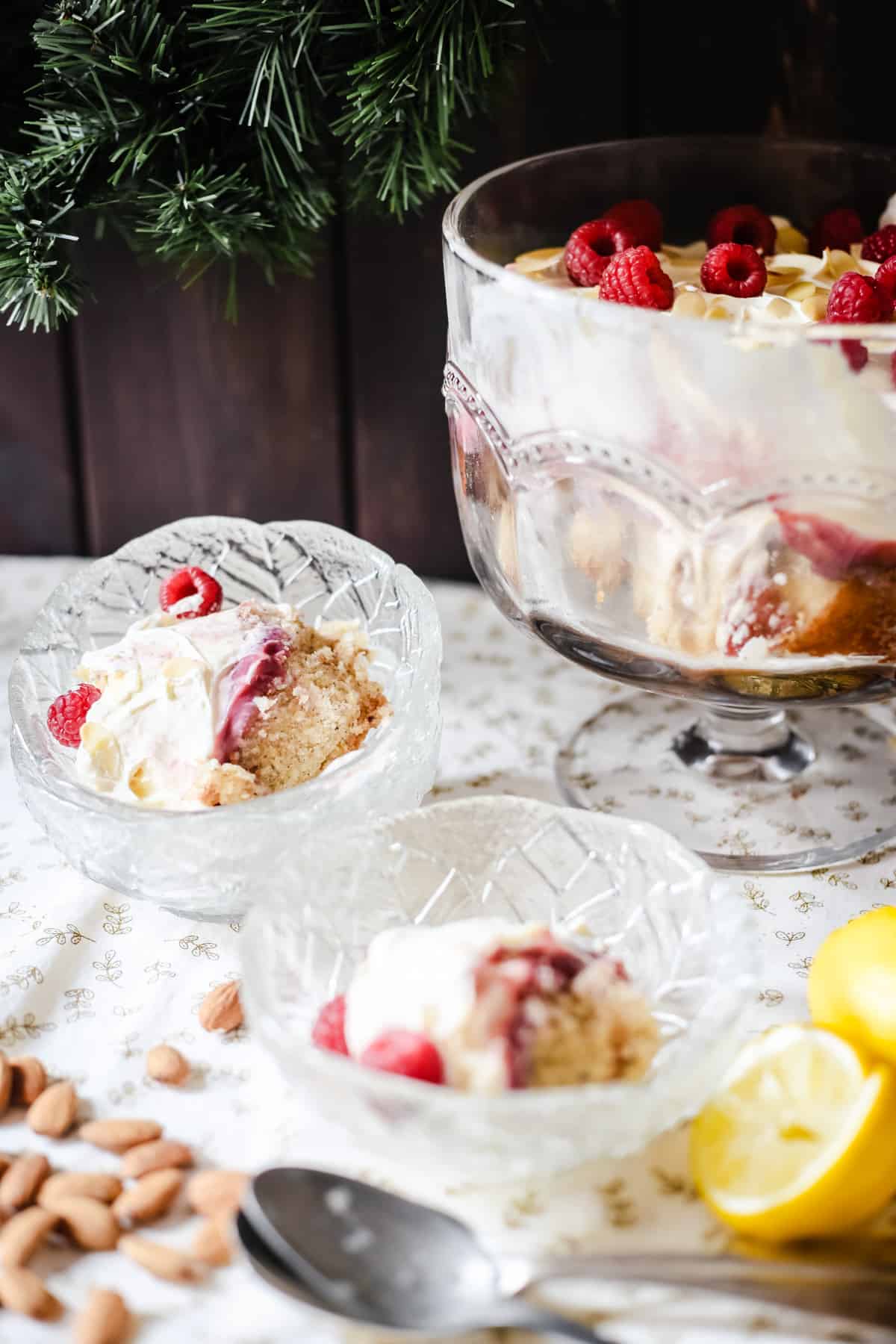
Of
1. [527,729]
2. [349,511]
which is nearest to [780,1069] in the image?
[527,729]

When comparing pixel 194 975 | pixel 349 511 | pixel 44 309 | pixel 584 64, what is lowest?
pixel 194 975

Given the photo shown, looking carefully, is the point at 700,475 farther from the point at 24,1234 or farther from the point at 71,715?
the point at 24,1234

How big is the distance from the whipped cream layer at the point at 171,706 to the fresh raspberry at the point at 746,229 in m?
0.44

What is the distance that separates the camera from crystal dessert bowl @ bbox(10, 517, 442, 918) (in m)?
0.86

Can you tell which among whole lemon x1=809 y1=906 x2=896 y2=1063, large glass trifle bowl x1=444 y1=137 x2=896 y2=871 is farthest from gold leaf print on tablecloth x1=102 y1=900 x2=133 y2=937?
whole lemon x1=809 y1=906 x2=896 y2=1063

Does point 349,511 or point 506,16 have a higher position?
point 506,16

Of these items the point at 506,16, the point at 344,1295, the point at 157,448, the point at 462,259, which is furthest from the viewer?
the point at 157,448

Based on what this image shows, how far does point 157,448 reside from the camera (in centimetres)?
138

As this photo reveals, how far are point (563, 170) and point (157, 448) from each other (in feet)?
1.65

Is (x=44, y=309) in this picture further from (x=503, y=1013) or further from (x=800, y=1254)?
(x=800, y=1254)

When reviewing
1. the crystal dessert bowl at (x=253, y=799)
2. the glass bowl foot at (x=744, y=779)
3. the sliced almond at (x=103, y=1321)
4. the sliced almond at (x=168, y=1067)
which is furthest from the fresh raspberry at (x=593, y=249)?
the sliced almond at (x=103, y=1321)

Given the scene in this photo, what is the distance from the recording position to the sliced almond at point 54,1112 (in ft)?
2.52

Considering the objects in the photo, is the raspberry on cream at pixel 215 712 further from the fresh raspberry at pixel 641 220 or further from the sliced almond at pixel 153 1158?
the fresh raspberry at pixel 641 220

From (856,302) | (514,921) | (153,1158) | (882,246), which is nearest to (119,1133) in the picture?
(153,1158)
